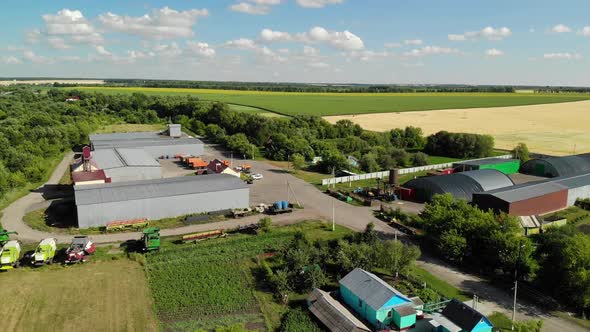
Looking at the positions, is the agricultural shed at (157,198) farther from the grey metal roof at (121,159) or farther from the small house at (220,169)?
the grey metal roof at (121,159)

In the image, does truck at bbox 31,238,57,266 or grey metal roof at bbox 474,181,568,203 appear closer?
truck at bbox 31,238,57,266

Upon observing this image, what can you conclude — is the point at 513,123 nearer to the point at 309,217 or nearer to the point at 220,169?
the point at 220,169

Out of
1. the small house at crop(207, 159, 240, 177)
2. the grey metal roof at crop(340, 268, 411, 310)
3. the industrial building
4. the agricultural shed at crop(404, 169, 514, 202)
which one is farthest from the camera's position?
the industrial building

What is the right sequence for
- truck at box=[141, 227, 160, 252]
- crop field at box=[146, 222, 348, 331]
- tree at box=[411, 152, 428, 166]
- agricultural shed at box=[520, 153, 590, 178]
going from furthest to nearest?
1. tree at box=[411, 152, 428, 166]
2. agricultural shed at box=[520, 153, 590, 178]
3. truck at box=[141, 227, 160, 252]
4. crop field at box=[146, 222, 348, 331]

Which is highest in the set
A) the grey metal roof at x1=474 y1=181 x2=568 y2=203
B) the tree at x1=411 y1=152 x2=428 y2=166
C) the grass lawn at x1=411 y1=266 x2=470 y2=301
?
the grey metal roof at x1=474 y1=181 x2=568 y2=203

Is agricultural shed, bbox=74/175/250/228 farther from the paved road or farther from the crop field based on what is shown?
the crop field

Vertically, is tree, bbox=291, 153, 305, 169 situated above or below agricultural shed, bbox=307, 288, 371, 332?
above

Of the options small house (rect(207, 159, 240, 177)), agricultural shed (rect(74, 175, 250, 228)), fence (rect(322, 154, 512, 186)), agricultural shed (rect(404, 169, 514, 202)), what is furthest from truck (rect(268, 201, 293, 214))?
agricultural shed (rect(404, 169, 514, 202))
